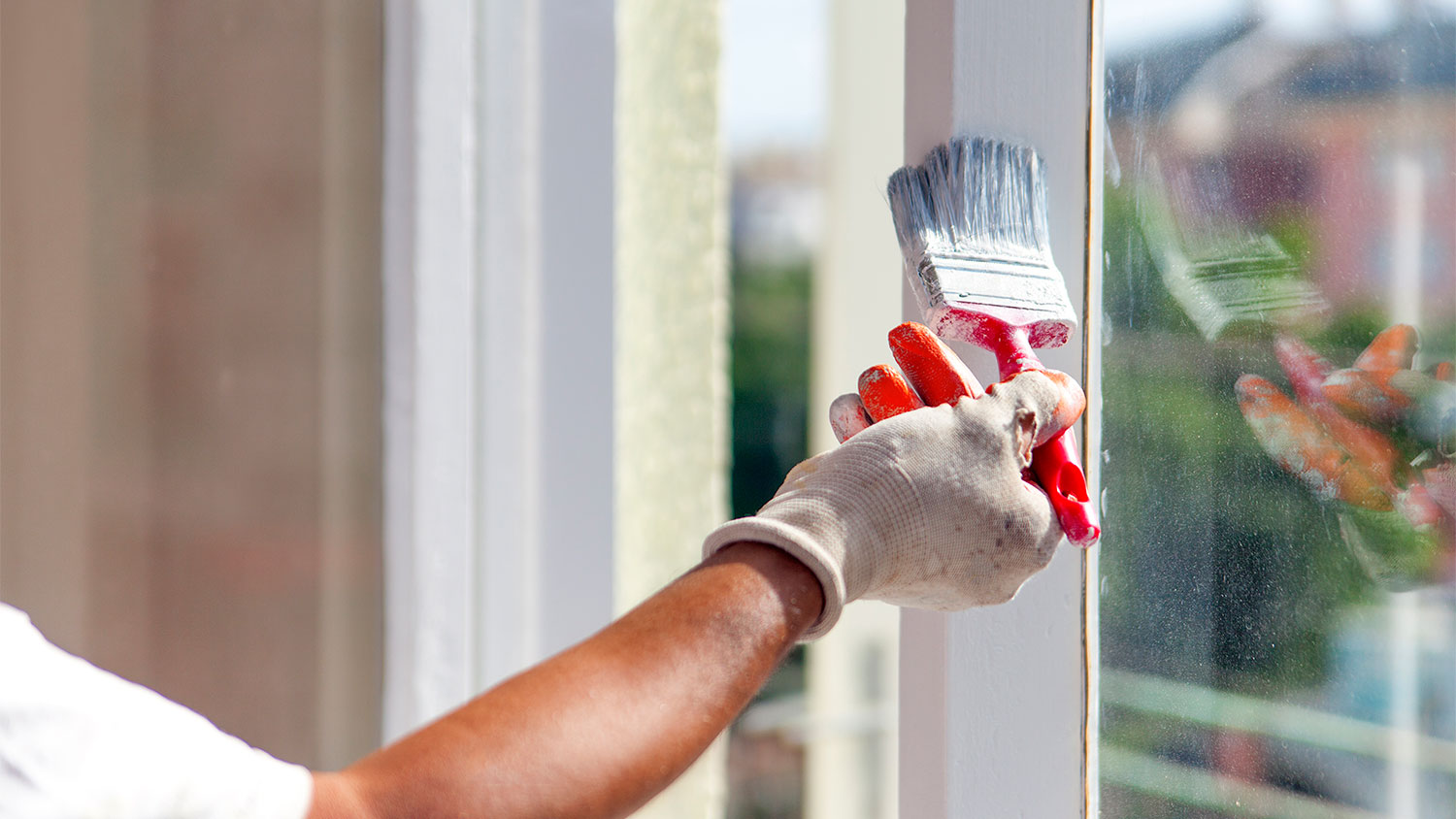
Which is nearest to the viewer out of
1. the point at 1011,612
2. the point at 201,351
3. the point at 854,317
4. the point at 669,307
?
the point at 1011,612

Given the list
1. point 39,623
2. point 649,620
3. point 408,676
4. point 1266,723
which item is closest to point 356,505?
point 408,676

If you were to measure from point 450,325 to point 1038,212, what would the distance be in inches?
35.7

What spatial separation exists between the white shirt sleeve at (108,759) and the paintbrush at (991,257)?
471 millimetres

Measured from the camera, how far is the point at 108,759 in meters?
0.46

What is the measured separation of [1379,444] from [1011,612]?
0.88ft

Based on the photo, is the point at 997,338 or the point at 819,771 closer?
the point at 997,338

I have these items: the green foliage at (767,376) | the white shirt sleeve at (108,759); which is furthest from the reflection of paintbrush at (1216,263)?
the green foliage at (767,376)

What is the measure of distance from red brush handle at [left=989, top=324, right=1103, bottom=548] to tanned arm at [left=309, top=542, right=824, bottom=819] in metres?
0.17

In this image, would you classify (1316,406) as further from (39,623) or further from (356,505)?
(39,623)

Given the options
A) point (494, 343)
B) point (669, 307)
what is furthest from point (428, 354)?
point (669, 307)

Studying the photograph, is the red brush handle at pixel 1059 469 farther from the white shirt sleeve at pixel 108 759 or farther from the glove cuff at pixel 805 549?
the white shirt sleeve at pixel 108 759

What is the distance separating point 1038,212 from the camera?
70 cm

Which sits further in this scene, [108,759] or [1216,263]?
[1216,263]

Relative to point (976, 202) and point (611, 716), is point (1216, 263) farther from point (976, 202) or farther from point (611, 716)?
point (611, 716)
